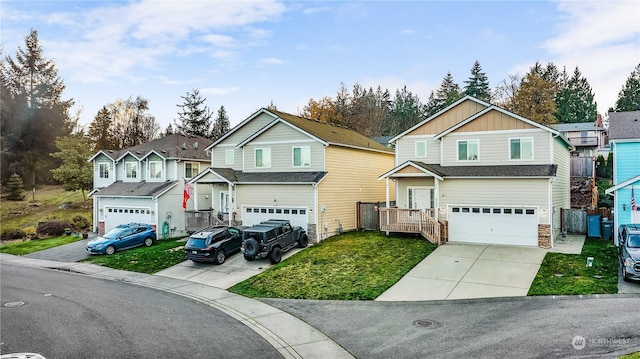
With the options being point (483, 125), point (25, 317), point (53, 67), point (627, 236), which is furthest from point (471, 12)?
point (53, 67)

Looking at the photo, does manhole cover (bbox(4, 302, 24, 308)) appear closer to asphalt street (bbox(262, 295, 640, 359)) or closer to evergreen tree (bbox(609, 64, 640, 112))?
asphalt street (bbox(262, 295, 640, 359))

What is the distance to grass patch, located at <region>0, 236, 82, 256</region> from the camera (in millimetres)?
26469

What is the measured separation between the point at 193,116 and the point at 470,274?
2134 inches

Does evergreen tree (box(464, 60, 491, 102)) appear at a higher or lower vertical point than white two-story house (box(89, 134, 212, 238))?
higher

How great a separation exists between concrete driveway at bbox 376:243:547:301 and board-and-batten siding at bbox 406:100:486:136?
723 cm

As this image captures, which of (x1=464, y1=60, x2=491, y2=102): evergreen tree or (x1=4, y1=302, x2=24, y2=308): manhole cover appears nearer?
(x1=4, y1=302, x2=24, y2=308): manhole cover

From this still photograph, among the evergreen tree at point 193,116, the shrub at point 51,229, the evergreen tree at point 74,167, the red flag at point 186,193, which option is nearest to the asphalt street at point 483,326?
the red flag at point 186,193

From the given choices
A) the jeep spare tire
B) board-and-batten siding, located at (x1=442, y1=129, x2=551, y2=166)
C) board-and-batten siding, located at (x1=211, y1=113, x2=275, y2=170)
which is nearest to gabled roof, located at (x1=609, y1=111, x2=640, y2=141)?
board-and-batten siding, located at (x1=442, y1=129, x2=551, y2=166)

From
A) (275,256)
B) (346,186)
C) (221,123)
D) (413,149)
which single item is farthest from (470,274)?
(221,123)

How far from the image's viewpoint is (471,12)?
18.5 metres

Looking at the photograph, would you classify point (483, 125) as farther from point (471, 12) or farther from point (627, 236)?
point (627, 236)

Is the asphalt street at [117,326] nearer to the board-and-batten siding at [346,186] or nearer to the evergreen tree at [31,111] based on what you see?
the board-and-batten siding at [346,186]

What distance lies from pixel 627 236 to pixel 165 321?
16.0 metres

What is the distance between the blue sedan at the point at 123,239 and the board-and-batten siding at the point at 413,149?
54.7 feet
